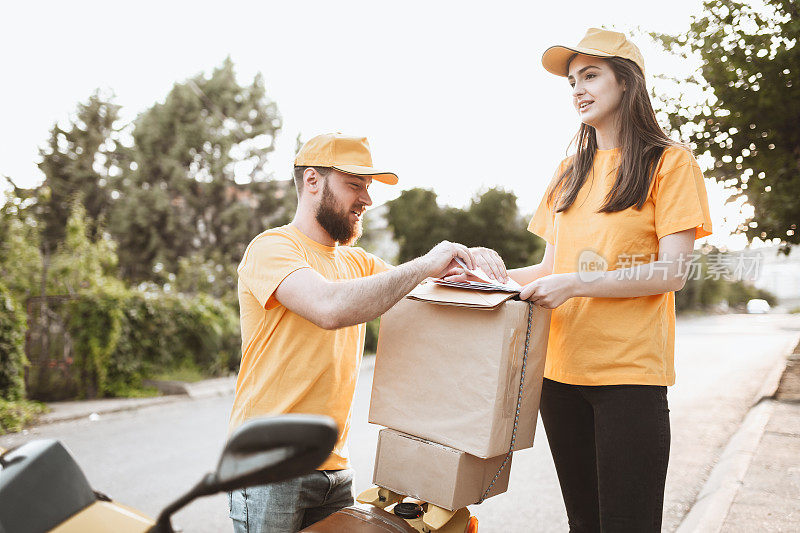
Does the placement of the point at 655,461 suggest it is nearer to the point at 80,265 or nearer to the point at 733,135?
the point at 733,135

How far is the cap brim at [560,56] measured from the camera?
196 centimetres

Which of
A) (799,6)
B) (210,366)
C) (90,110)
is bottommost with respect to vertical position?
(210,366)

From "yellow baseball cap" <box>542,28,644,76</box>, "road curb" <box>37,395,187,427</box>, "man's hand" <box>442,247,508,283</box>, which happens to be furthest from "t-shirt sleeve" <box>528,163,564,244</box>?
"road curb" <box>37,395,187,427</box>

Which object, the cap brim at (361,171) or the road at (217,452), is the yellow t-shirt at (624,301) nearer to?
the cap brim at (361,171)

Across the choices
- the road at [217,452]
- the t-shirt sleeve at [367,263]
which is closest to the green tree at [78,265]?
the road at [217,452]

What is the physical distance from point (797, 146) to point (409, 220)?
2673cm

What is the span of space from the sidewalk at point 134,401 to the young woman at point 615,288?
7073mm

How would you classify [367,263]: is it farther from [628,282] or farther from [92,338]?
[92,338]

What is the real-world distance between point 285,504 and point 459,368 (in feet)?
2.31

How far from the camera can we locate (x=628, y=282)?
1.79 meters

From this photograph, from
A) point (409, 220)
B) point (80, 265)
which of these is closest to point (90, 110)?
point (409, 220)

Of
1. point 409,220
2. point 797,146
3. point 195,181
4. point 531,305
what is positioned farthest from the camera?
point 409,220

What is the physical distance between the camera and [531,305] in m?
1.77

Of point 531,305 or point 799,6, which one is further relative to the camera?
point 799,6
